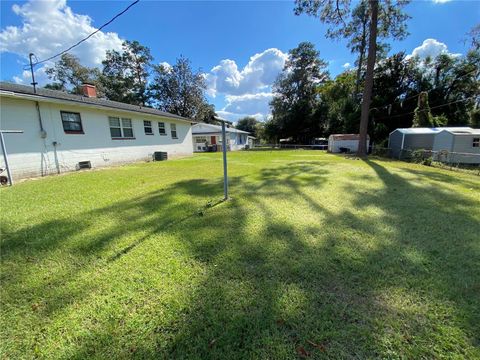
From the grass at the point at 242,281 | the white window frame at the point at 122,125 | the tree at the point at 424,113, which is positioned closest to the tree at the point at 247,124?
the tree at the point at 424,113

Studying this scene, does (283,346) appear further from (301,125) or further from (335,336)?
(301,125)

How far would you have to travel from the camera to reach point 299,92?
3359 centimetres

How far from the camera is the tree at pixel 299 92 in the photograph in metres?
32.4

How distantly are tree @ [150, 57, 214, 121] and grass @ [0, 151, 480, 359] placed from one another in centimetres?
2999

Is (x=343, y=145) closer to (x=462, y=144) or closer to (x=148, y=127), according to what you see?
(x=462, y=144)

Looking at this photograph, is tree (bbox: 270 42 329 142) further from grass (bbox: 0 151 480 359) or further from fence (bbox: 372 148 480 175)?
grass (bbox: 0 151 480 359)

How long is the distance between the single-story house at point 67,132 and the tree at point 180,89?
62.8ft

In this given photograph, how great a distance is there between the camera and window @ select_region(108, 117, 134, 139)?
1108cm

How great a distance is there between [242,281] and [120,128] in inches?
470

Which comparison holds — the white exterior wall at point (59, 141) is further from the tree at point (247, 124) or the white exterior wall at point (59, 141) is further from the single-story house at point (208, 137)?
the tree at point (247, 124)

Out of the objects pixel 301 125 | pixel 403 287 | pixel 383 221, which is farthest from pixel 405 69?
pixel 403 287

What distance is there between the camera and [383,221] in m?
3.60

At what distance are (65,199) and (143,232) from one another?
3.08m

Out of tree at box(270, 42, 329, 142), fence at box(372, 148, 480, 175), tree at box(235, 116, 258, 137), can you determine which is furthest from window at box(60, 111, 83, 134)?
tree at box(235, 116, 258, 137)
